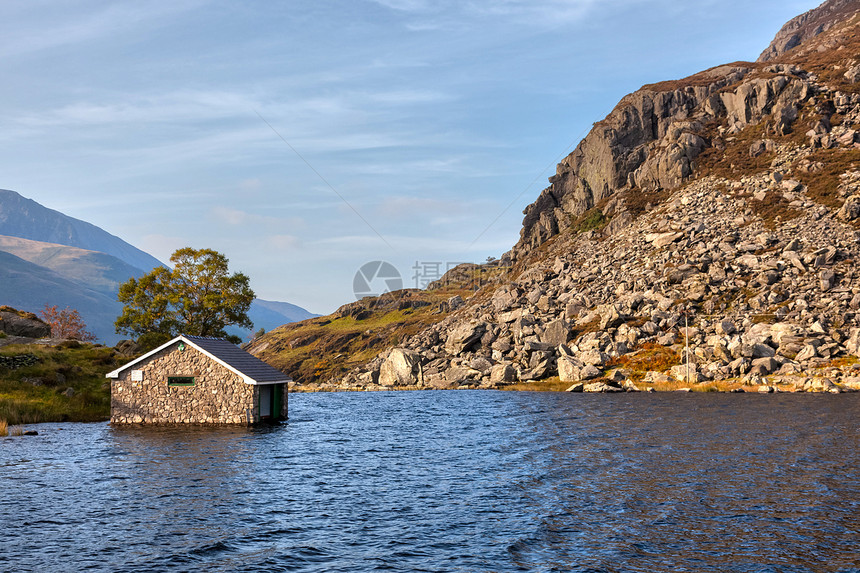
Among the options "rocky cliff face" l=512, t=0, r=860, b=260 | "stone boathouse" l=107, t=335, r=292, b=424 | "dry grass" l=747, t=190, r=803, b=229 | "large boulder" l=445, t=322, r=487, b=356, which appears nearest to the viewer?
"stone boathouse" l=107, t=335, r=292, b=424

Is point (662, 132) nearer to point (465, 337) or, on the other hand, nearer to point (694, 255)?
point (694, 255)

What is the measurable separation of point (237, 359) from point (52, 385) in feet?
69.1

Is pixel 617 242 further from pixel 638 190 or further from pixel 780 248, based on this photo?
pixel 780 248

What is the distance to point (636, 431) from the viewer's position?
45031 mm

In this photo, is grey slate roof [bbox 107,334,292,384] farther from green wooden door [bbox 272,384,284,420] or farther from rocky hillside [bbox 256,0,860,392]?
rocky hillside [bbox 256,0,860,392]

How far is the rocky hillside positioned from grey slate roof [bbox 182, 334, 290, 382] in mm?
51953

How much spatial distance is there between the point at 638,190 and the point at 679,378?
90716mm

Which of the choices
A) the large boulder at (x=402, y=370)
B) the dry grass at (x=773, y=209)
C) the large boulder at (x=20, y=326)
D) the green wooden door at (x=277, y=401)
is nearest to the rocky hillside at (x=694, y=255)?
the large boulder at (x=402, y=370)

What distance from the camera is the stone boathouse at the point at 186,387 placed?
4762 centimetres

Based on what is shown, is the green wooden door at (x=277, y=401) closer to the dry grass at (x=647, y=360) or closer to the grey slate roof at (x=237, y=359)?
the grey slate roof at (x=237, y=359)

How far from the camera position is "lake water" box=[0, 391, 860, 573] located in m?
18.7

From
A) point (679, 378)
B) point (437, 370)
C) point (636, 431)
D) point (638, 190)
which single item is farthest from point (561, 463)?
point (638, 190)

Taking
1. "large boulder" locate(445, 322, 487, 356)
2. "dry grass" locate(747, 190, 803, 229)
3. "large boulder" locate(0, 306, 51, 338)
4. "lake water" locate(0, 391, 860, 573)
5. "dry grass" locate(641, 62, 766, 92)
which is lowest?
"lake water" locate(0, 391, 860, 573)

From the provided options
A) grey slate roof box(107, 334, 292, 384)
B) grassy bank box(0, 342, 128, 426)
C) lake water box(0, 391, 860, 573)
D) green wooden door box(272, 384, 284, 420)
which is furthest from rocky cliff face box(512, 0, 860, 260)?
grassy bank box(0, 342, 128, 426)
